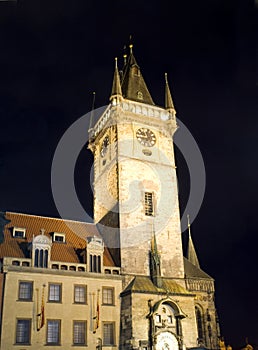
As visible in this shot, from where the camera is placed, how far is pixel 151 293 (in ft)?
Result: 130

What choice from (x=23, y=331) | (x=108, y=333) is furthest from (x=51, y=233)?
(x=108, y=333)

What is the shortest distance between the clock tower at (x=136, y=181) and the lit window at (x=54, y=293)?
24.4ft

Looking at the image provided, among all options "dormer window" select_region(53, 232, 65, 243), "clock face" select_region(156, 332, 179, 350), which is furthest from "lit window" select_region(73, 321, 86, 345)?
"dormer window" select_region(53, 232, 65, 243)

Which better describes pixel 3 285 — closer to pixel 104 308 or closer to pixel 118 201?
pixel 104 308

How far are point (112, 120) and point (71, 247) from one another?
57.3ft

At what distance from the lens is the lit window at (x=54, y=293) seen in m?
36.5

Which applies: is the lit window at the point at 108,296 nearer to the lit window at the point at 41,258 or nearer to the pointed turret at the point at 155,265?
the pointed turret at the point at 155,265

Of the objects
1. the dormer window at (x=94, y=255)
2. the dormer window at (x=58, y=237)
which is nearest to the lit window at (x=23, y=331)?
the dormer window at (x=94, y=255)

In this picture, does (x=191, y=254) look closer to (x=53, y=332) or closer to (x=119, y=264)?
(x=119, y=264)

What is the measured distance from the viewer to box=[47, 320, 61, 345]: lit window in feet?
115

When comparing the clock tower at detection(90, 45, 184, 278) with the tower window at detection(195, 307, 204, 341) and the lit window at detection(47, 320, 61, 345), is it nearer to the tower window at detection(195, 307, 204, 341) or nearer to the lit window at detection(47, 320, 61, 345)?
the tower window at detection(195, 307, 204, 341)

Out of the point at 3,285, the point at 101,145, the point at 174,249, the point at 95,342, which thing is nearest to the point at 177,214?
the point at 174,249

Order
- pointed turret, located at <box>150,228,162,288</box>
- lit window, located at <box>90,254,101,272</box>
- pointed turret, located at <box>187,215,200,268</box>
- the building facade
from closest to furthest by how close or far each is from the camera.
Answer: the building facade, lit window, located at <box>90,254,101,272</box>, pointed turret, located at <box>150,228,162,288</box>, pointed turret, located at <box>187,215,200,268</box>

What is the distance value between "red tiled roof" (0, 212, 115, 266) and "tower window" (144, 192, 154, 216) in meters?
6.59
